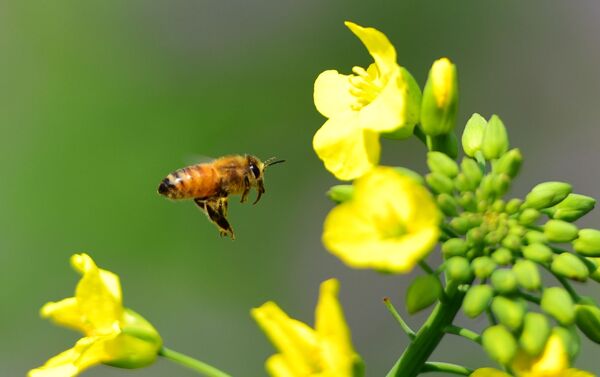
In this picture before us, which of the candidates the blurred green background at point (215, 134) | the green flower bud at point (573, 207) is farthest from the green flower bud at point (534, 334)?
the blurred green background at point (215, 134)

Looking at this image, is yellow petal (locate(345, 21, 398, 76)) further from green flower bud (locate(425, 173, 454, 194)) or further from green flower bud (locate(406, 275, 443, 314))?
green flower bud (locate(406, 275, 443, 314))

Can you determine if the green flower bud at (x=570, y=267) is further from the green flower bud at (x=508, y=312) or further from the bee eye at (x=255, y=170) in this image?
the bee eye at (x=255, y=170)

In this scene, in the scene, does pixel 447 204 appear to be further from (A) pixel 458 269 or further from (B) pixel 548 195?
(B) pixel 548 195

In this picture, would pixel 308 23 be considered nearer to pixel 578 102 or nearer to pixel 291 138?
pixel 291 138

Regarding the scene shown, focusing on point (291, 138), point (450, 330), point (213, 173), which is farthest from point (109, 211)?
point (450, 330)

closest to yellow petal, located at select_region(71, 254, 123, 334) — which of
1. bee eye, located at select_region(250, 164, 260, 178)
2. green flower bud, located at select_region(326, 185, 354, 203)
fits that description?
green flower bud, located at select_region(326, 185, 354, 203)

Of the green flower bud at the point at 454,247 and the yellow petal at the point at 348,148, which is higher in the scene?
the yellow petal at the point at 348,148
